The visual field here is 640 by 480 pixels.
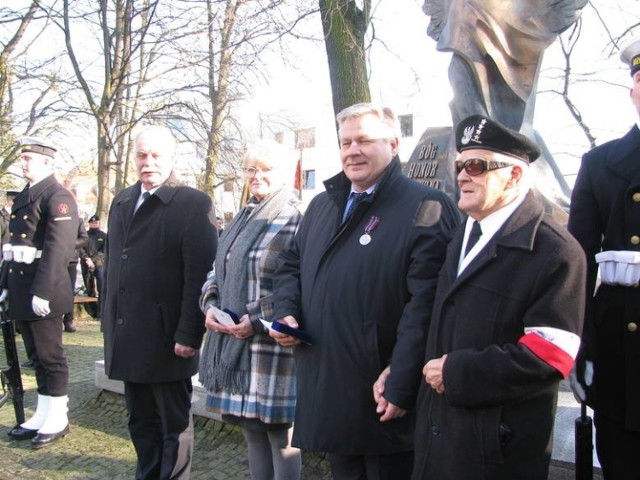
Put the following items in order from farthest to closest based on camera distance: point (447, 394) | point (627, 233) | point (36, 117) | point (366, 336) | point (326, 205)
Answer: point (36, 117) < point (326, 205) < point (366, 336) < point (627, 233) < point (447, 394)

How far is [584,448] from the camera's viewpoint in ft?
7.39

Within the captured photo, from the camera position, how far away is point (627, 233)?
213cm

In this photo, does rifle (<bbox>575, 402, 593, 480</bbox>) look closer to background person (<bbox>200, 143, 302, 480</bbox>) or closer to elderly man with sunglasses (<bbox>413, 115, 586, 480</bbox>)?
elderly man with sunglasses (<bbox>413, 115, 586, 480</bbox>)

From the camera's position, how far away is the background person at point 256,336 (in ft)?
9.62

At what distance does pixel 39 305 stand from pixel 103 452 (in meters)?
1.12

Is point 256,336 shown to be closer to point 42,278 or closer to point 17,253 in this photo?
point 42,278

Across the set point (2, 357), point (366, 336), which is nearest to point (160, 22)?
point (2, 357)

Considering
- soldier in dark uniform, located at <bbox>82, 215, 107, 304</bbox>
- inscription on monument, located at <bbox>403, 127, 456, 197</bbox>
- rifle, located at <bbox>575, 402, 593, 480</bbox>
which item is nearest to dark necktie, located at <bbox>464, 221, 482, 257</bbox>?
rifle, located at <bbox>575, 402, 593, 480</bbox>

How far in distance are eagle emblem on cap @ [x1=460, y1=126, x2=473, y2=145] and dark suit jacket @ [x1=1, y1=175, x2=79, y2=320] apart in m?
3.46

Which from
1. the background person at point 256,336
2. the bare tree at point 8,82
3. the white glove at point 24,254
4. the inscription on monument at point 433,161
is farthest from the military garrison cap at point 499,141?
the bare tree at point 8,82

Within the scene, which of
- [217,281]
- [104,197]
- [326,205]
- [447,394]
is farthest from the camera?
[104,197]

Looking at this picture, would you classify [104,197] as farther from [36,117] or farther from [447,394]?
[447,394]

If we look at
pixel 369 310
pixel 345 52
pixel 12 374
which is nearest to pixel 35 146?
pixel 12 374

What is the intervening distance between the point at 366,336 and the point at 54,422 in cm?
329
